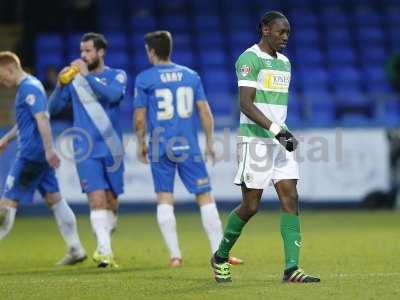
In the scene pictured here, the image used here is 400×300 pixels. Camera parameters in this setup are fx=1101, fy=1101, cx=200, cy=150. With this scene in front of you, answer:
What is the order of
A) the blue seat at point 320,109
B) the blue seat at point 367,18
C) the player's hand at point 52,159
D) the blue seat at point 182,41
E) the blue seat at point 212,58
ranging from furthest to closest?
the blue seat at point 367,18 < the blue seat at point 182,41 < the blue seat at point 212,58 < the blue seat at point 320,109 < the player's hand at point 52,159

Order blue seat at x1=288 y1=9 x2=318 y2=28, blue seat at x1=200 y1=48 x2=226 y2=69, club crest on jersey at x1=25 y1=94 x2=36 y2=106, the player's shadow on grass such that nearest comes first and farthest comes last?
the player's shadow on grass
club crest on jersey at x1=25 y1=94 x2=36 y2=106
blue seat at x1=200 y1=48 x2=226 y2=69
blue seat at x1=288 y1=9 x2=318 y2=28

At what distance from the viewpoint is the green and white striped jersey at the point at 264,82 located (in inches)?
349

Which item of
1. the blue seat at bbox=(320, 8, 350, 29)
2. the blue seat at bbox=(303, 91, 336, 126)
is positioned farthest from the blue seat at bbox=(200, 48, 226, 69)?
the blue seat at bbox=(303, 91, 336, 126)

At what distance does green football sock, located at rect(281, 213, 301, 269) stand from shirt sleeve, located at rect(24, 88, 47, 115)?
3.21 metres

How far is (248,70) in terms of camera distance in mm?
8836

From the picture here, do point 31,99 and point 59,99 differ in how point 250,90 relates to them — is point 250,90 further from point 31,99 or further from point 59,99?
point 59,99

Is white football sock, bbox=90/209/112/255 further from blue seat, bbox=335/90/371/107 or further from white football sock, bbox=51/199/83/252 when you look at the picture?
blue seat, bbox=335/90/371/107

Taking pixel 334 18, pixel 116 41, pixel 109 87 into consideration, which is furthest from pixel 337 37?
pixel 109 87

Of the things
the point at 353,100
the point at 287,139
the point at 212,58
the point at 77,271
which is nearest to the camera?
the point at 287,139

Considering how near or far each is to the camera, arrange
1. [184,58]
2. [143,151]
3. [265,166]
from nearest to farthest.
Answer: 1. [265,166]
2. [143,151]
3. [184,58]

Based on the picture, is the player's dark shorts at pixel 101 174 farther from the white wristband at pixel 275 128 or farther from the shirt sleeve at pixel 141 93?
the white wristband at pixel 275 128

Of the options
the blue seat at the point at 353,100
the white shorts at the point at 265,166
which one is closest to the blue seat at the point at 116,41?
the blue seat at the point at 353,100

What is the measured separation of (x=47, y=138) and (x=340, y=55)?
14.3 metres

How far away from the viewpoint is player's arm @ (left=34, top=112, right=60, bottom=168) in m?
10.7
